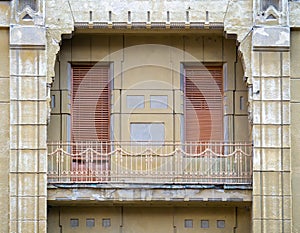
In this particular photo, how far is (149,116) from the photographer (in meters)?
22.6

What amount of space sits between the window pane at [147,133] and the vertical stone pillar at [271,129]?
2.38 metres

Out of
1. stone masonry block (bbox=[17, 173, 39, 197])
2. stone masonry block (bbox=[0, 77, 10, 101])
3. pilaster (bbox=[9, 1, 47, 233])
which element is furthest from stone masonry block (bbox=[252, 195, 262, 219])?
stone masonry block (bbox=[0, 77, 10, 101])

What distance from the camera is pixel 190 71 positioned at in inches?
904

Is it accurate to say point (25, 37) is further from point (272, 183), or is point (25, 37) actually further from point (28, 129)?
point (272, 183)

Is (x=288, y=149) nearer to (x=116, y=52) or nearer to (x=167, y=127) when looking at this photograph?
(x=167, y=127)

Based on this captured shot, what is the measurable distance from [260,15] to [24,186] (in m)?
6.10

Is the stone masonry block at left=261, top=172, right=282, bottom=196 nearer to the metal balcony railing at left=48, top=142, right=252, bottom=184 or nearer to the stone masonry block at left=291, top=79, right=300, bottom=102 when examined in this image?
the metal balcony railing at left=48, top=142, right=252, bottom=184

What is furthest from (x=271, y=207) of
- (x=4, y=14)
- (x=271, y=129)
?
(x=4, y=14)

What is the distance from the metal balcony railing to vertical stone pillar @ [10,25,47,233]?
558 mm

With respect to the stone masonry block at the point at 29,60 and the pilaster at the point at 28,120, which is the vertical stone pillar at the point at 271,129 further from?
the stone masonry block at the point at 29,60

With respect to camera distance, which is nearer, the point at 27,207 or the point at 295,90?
the point at 27,207

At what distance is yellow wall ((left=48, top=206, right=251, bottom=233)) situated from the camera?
878 inches

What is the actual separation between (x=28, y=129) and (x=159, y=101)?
3.22 meters

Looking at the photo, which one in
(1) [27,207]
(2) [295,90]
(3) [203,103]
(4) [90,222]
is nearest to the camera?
(1) [27,207]
